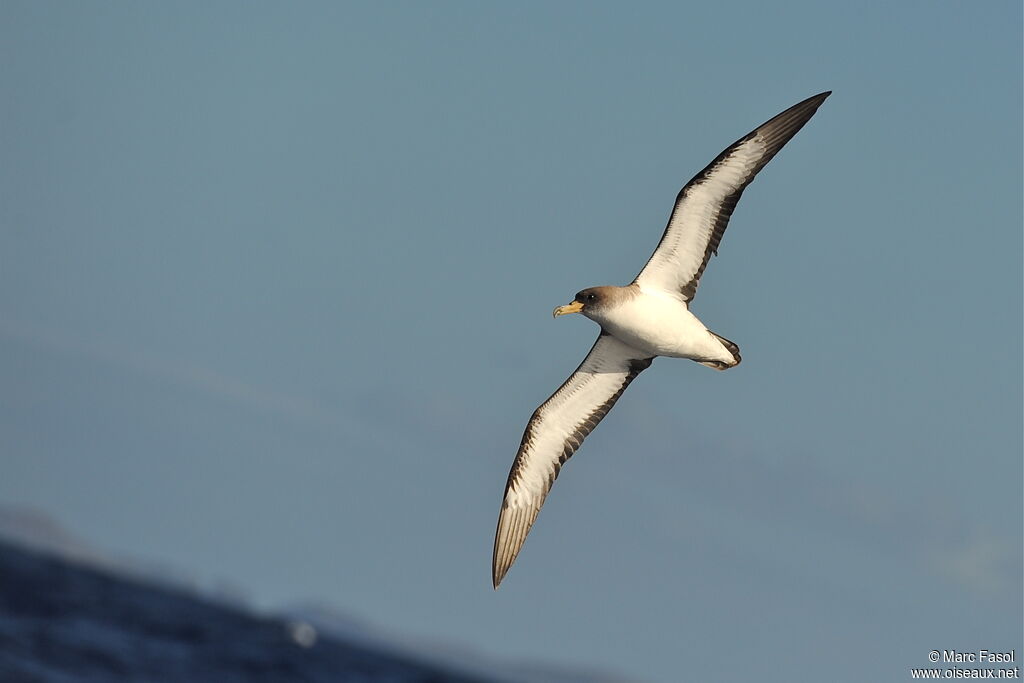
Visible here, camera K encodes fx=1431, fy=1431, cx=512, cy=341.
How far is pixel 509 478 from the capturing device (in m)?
24.9

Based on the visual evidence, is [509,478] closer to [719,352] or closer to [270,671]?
[719,352]

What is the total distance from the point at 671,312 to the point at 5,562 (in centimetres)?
9844

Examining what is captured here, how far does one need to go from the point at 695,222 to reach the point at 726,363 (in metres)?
2.30

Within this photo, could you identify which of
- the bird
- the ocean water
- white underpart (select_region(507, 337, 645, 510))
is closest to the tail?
the bird

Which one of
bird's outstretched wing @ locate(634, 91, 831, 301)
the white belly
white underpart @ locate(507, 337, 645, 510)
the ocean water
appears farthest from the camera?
the ocean water

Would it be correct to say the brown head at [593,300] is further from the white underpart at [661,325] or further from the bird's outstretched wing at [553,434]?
the bird's outstretched wing at [553,434]

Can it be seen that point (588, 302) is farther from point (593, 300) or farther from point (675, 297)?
point (675, 297)

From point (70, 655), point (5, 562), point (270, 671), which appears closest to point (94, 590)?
point (5, 562)

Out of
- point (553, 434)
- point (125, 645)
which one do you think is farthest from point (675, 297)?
point (125, 645)

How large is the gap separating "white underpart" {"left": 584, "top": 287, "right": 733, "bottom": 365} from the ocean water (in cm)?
3586

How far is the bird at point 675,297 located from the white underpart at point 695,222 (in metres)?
0.02

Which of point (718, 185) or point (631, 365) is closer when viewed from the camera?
point (718, 185)

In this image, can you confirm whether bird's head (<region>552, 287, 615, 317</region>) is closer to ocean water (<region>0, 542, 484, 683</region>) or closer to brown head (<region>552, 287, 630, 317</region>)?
brown head (<region>552, 287, 630, 317</region>)

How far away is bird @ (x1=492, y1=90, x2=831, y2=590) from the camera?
2194 centimetres
